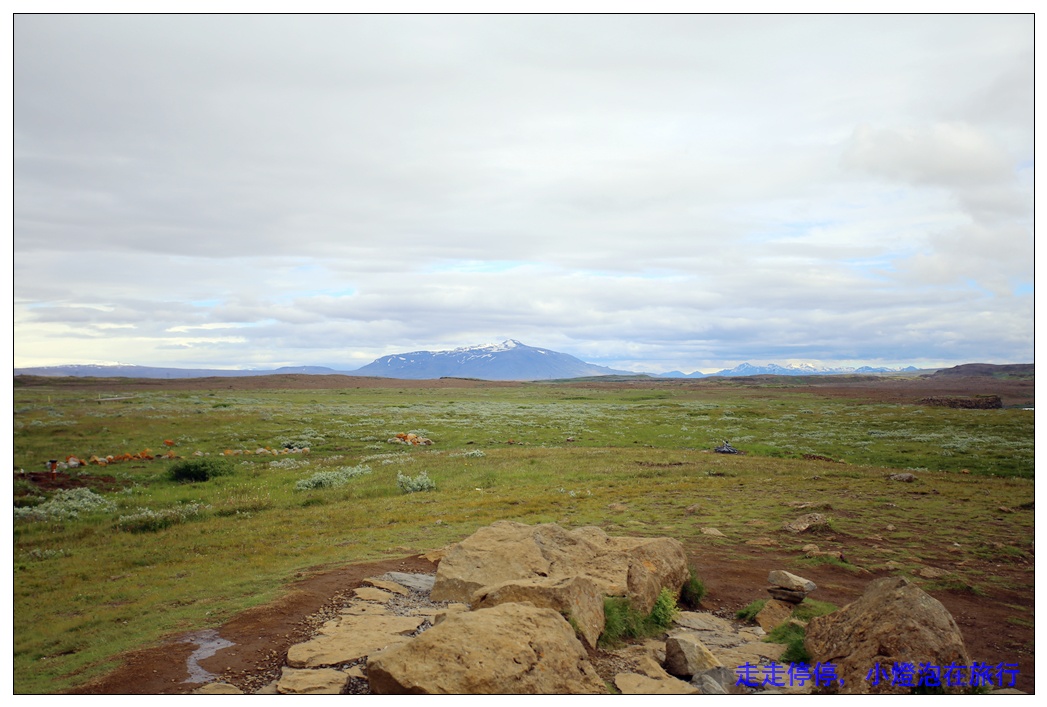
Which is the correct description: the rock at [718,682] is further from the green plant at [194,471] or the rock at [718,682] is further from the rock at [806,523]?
the green plant at [194,471]

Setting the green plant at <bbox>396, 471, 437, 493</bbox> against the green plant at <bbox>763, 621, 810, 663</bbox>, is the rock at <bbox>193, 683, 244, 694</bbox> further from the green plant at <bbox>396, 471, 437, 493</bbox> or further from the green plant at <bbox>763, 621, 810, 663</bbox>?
the green plant at <bbox>396, 471, 437, 493</bbox>

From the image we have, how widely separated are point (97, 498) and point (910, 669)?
1100 inches

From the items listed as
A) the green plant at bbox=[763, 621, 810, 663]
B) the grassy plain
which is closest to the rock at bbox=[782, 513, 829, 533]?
the grassy plain

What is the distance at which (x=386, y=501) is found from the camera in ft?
79.0

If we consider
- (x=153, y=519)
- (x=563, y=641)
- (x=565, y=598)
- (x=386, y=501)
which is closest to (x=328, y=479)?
(x=386, y=501)

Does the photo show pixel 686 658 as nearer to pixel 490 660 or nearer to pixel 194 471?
pixel 490 660

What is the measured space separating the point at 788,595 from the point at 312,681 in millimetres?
9145

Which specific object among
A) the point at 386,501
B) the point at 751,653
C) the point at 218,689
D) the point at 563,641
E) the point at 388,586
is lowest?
the point at 386,501

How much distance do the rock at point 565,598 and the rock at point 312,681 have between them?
265 centimetres

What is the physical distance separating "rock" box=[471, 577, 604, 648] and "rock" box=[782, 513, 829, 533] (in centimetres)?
1102

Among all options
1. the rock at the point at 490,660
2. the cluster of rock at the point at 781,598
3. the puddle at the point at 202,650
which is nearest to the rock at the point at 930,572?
the cluster of rock at the point at 781,598

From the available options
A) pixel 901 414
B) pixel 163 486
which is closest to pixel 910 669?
pixel 163 486

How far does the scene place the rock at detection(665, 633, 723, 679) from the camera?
883 cm

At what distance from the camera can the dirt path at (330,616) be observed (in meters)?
8.49
